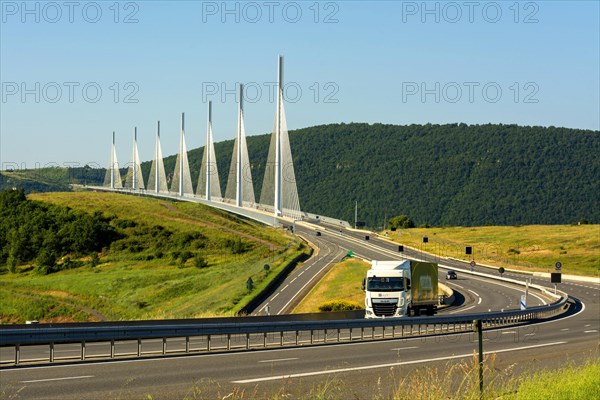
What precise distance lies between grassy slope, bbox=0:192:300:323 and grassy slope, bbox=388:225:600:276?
2591 cm

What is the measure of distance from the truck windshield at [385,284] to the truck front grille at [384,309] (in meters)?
0.70

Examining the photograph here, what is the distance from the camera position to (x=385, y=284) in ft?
154

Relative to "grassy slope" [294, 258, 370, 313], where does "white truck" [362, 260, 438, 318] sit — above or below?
above

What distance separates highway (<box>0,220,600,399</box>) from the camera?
16875 millimetres

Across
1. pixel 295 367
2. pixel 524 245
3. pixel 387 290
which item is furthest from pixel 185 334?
pixel 524 245

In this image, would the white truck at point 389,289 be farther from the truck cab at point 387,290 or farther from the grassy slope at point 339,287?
the grassy slope at point 339,287

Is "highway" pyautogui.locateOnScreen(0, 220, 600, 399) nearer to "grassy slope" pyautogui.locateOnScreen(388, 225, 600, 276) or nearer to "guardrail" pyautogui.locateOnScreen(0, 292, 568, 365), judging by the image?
"guardrail" pyautogui.locateOnScreen(0, 292, 568, 365)

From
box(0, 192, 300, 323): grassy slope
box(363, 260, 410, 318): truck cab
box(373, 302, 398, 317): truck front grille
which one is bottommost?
box(0, 192, 300, 323): grassy slope

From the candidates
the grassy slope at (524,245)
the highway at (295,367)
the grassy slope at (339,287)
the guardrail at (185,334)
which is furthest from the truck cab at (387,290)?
the grassy slope at (524,245)

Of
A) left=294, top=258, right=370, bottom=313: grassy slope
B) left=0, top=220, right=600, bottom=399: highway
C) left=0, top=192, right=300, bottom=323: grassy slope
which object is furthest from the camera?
left=0, top=192, right=300, bottom=323: grassy slope

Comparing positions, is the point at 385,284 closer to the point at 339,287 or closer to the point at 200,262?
the point at 339,287

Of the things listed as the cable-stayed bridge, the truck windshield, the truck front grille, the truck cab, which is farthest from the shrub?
the truck front grille

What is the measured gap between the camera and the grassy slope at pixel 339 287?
243 ft

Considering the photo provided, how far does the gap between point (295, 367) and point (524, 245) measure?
13082 centimetres
